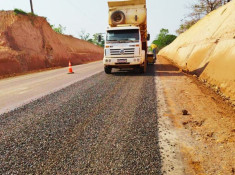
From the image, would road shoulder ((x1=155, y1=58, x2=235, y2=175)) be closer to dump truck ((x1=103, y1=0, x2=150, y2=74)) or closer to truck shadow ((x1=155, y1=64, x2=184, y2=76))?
truck shadow ((x1=155, y1=64, x2=184, y2=76))

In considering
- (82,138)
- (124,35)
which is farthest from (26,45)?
(82,138)

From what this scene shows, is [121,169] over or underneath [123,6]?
underneath

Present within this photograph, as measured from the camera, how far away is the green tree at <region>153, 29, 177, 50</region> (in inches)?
4128

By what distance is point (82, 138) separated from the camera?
3480 millimetres

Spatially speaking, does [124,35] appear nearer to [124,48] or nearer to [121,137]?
[124,48]

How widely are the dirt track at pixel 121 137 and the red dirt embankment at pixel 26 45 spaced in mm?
15435

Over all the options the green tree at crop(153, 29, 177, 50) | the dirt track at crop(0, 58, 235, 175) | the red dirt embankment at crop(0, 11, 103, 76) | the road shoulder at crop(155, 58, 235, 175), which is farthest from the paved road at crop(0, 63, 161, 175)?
the green tree at crop(153, 29, 177, 50)

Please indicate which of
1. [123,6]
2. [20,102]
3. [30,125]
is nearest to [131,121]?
[30,125]

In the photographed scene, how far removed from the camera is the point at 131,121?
4.16 metres

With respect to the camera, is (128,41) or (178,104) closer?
(178,104)

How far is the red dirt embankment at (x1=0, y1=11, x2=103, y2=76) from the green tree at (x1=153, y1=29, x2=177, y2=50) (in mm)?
84678

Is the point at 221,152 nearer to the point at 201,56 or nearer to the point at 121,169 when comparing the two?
the point at 121,169

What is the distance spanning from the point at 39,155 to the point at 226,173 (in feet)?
8.84

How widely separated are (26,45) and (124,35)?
17087mm
